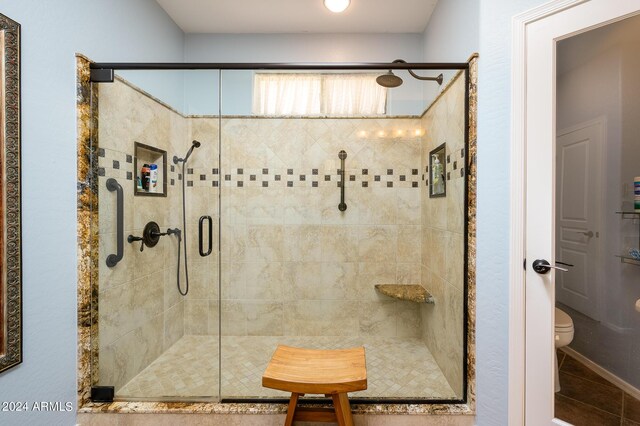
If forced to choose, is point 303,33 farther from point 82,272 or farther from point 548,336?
point 548,336

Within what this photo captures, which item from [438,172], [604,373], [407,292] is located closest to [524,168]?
[438,172]

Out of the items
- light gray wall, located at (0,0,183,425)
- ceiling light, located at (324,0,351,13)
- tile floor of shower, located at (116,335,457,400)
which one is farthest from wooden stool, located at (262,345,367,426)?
ceiling light, located at (324,0,351,13)

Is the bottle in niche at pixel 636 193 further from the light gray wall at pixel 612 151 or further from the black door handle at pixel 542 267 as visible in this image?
the black door handle at pixel 542 267

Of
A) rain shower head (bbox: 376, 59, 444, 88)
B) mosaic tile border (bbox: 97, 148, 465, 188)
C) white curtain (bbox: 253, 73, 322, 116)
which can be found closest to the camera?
rain shower head (bbox: 376, 59, 444, 88)

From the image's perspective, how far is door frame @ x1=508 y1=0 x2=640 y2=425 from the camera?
1254 millimetres

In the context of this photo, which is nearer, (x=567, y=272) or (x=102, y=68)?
(x=567, y=272)

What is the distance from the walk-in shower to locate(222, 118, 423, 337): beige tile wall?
0.01 m

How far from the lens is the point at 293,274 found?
219 cm

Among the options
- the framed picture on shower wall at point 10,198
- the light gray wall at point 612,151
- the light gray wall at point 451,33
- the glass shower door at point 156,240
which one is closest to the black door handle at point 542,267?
the light gray wall at point 612,151

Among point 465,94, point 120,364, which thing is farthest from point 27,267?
point 465,94

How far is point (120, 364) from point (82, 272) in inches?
22.9

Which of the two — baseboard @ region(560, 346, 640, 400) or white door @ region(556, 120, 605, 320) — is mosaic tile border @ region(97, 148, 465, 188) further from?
baseboard @ region(560, 346, 640, 400)

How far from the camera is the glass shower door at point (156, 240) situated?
1.56 meters

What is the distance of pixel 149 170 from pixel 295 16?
1.64 m
